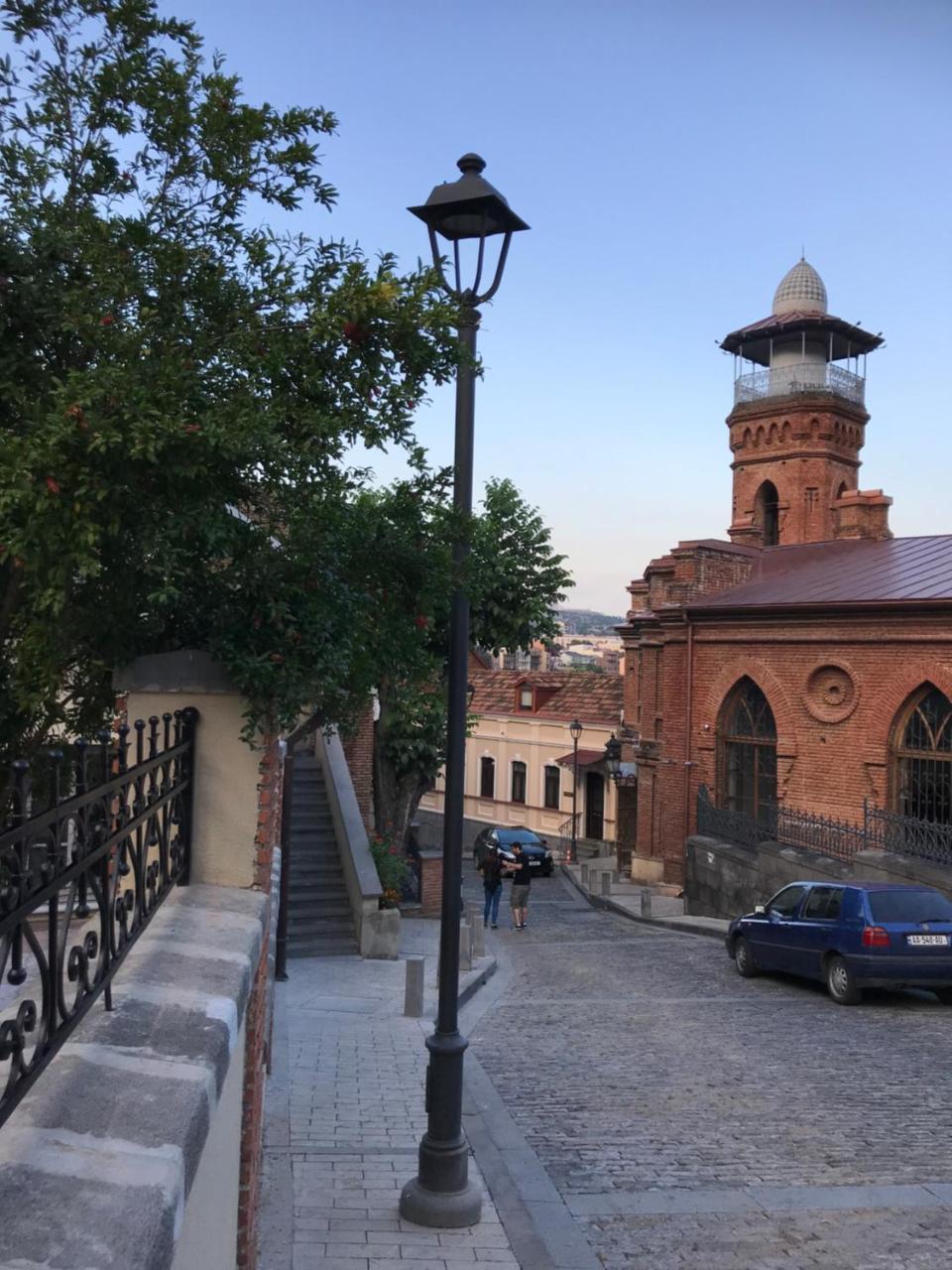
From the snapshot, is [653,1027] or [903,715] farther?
[903,715]

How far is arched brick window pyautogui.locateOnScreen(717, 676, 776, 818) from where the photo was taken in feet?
86.8

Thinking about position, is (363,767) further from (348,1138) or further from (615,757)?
(348,1138)

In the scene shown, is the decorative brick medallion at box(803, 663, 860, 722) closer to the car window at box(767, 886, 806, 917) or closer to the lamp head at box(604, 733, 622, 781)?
the lamp head at box(604, 733, 622, 781)

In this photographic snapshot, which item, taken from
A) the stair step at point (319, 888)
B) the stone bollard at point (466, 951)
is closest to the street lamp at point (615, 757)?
the stair step at point (319, 888)

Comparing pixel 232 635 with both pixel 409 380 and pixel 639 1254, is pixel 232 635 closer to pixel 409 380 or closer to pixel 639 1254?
pixel 409 380

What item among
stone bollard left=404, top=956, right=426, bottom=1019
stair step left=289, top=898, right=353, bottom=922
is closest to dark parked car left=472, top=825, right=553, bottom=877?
stair step left=289, top=898, right=353, bottom=922

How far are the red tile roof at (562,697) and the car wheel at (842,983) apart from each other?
29.1 meters

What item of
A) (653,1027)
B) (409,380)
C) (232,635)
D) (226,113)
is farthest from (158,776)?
(653,1027)

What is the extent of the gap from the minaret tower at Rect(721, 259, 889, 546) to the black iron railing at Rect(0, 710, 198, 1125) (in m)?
35.1

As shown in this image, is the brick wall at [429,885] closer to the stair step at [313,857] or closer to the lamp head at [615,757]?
the stair step at [313,857]

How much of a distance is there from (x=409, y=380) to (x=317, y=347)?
1.62 ft

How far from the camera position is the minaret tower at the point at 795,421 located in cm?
3794

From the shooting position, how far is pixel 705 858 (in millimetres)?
26281

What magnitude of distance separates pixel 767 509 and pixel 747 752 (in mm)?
14988
